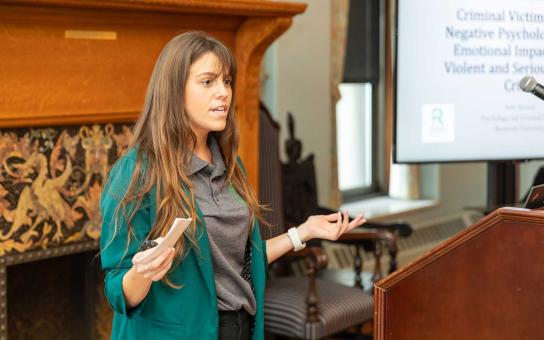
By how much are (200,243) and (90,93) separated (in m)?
0.97

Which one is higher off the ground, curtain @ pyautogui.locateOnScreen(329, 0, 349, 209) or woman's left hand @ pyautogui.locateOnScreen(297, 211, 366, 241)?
curtain @ pyautogui.locateOnScreen(329, 0, 349, 209)

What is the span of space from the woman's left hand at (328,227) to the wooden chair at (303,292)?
959mm

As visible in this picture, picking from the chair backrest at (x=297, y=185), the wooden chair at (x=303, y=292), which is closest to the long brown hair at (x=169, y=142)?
the wooden chair at (x=303, y=292)

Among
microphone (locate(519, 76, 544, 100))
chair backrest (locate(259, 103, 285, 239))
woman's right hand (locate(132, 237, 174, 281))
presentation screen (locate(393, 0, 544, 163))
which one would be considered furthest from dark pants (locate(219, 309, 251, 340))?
chair backrest (locate(259, 103, 285, 239))

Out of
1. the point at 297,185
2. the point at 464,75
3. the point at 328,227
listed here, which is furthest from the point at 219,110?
the point at 297,185

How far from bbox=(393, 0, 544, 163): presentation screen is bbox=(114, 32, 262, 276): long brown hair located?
1473 mm

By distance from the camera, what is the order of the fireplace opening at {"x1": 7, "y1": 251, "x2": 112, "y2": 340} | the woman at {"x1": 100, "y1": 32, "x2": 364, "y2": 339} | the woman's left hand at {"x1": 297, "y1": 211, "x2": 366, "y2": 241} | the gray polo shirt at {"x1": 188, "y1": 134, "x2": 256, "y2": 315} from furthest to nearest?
the fireplace opening at {"x1": 7, "y1": 251, "x2": 112, "y2": 340} < the woman's left hand at {"x1": 297, "y1": 211, "x2": 366, "y2": 241} < the gray polo shirt at {"x1": 188, "y1": 134, "x2": 256, "y2": 315} < the woman at {"x1": 100, "y1": 32, "x2": 364, "y2": 339}

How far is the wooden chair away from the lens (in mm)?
3324

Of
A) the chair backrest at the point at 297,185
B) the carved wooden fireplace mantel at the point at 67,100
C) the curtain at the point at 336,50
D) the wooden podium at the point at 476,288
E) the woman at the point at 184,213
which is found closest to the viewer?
the wooden podium at the point at 476,288

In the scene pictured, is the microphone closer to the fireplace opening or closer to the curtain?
the fireplace opening

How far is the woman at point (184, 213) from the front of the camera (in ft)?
6.29

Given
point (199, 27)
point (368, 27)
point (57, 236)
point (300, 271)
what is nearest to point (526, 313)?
point (57, 236)

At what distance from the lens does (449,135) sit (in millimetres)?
3383

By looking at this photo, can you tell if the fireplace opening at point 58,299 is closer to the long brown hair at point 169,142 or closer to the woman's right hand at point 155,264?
the long brown hair at point 169,142
